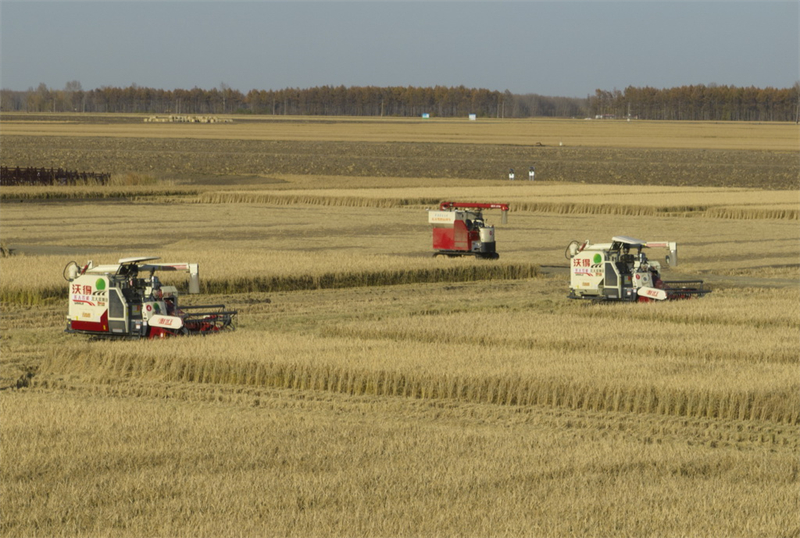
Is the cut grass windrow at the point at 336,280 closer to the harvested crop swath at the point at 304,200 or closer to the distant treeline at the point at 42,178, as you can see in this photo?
the harvested crop swath at the point at 304,200

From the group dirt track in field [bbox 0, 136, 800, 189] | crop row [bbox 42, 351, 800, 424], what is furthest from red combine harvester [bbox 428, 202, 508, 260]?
dirt track in field [bbox 0, 136, 800, 189]

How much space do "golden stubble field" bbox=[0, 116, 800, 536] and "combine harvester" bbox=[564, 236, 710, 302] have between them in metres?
0.91

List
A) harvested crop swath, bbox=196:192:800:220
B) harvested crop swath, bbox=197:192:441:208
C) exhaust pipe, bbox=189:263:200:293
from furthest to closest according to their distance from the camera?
harvested crop swath, bbox=197:192:441:208 < harvested crop swath, bbox=196:192:800:220 < exhaust pipe, bbox=189:263:200:293

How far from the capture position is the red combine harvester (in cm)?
3412

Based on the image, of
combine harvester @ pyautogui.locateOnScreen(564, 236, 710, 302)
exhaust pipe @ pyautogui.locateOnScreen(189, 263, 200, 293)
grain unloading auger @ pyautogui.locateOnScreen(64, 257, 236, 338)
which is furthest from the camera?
combine harvester @ pyautogui.locateOnScreen(564, 236, 710, 302)

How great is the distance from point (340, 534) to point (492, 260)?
77.4ft

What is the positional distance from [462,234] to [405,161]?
7466 centimetres

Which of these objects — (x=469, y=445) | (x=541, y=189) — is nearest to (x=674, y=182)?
(x=541, y=189)

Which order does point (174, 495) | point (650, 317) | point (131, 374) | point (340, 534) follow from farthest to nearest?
point (650, 317)
point (131, 374)
point (174, 495)
point (340, 534)

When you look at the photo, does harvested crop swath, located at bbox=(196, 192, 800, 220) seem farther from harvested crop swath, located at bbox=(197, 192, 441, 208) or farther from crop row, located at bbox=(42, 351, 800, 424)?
crop row, located at bbox=(42, 351, 800, 424)

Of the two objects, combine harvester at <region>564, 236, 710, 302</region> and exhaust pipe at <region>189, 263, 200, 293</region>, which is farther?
combine harvester at <region>564, 236, 710, 302</region>

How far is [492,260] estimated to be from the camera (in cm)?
3362

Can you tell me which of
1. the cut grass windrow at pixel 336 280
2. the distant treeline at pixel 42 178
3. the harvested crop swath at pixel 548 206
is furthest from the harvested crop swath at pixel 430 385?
the distant treeline at pixel 42 178

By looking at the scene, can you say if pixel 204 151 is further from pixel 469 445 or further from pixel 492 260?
pixel 469 445
